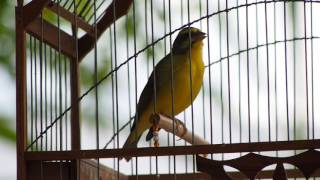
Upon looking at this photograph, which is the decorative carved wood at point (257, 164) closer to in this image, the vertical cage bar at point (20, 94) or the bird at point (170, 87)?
the vertical cage bar at point (20, 94)

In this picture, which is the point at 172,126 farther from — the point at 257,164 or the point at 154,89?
the point at 257,164

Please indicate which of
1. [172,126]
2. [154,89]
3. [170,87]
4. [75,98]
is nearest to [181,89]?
[170,87]

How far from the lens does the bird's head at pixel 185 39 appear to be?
3371 millimetres

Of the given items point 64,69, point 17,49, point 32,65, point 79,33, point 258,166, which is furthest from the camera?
point 79,33

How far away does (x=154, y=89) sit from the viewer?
8.96ft

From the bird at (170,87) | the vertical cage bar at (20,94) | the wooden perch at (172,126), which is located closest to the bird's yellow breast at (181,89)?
the bird at (170,87)

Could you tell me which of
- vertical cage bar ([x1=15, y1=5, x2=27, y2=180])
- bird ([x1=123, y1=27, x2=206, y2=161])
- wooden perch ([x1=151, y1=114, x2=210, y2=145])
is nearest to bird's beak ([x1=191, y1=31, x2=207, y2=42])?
bird ([x1=123, y1=27, x2=206, y2=161])

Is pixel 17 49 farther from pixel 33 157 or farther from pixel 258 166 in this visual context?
pixel 258 166

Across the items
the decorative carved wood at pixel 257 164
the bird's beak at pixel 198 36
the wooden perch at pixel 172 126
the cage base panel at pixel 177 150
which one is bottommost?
the decorative carved wood at pixel 257 164

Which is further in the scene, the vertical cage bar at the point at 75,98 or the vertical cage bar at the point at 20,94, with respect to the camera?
Result: the vertical cage bar at the point at 75,98

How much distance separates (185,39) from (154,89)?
795 millimetres

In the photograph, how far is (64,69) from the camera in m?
3.05

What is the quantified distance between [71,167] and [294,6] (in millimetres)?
1297

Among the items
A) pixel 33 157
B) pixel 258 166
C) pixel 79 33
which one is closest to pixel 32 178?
pixel 33 157
